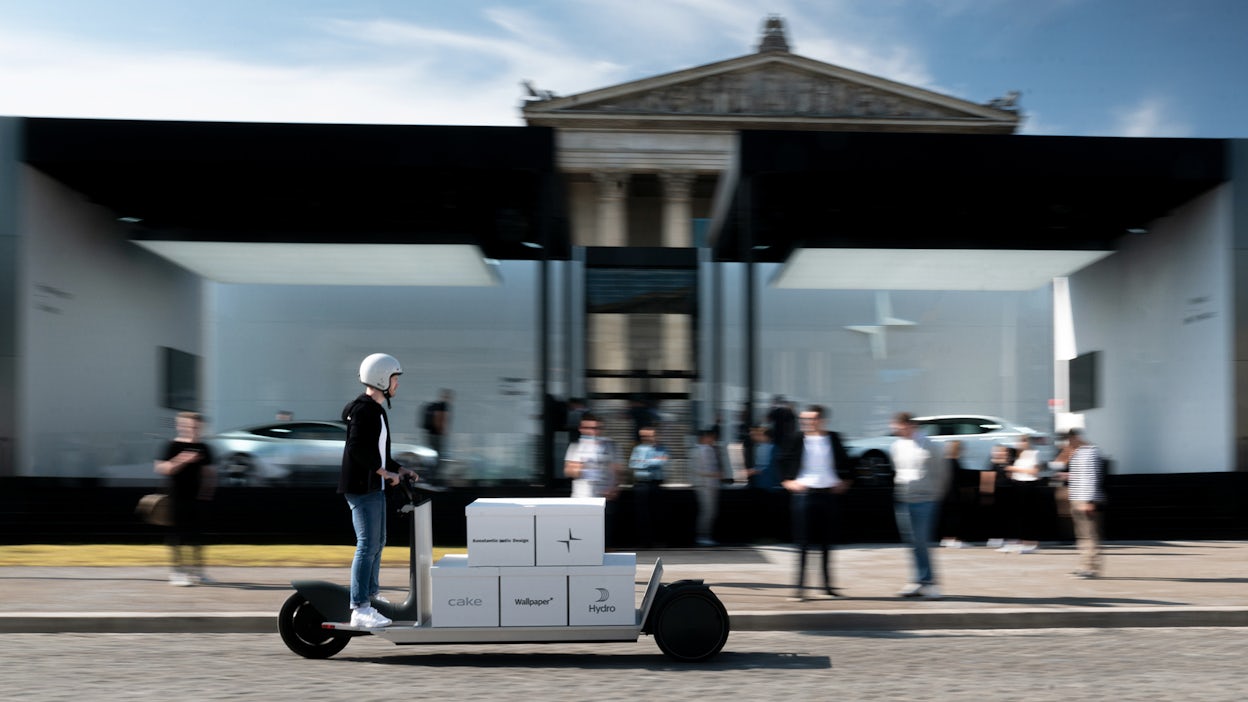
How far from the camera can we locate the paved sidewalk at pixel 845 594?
28.5ft

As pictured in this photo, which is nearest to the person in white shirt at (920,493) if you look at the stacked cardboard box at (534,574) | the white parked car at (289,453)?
the stacked cardboard box at (534,574)

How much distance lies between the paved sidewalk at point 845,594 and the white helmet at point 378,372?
2731 mm

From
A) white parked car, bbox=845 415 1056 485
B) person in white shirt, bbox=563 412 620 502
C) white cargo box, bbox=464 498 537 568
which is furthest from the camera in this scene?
white parked car, bbox=845 415 1056 485

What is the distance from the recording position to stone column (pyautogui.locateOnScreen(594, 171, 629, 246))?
39.6 m

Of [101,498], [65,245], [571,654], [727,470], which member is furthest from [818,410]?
[65,245]

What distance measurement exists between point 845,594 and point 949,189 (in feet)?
27.0

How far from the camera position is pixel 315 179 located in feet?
52.7

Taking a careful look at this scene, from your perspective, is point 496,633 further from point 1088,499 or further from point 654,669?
point 1088,499

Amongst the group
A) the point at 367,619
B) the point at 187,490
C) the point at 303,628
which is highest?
the point at 187,490

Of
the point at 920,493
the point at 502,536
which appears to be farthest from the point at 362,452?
the point at 920,493

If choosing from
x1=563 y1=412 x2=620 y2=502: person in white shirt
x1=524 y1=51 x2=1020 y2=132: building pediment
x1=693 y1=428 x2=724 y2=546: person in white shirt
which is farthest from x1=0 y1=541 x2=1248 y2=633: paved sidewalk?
x1=524 y1=51 x2=1020 y2=132: building pediment

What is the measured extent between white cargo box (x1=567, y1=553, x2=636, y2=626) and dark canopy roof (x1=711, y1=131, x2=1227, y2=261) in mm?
9543

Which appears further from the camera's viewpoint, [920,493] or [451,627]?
[920,493]

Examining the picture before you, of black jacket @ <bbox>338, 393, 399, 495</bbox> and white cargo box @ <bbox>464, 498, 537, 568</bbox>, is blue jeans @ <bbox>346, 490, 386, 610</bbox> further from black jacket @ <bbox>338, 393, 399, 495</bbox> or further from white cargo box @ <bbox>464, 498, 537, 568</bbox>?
white cargo box @ <bbox>464, 498, 537, 568</bbox>
